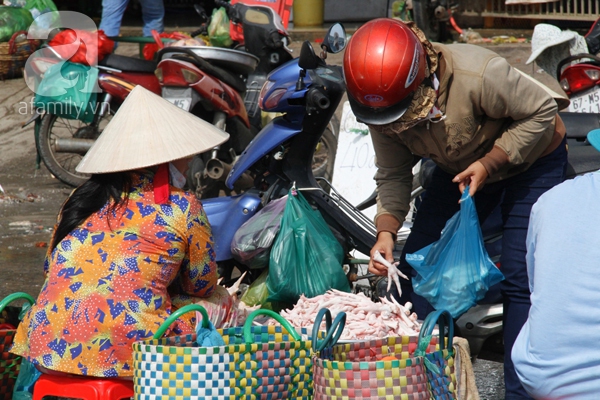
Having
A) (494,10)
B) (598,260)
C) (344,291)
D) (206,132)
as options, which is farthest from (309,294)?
(494,10)

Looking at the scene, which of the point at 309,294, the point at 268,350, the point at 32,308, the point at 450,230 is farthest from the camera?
the point at 309,294

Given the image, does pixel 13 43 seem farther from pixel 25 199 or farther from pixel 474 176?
pixel 474 176

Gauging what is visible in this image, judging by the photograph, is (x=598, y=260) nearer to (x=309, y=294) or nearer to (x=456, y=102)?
(x=456, y=102)

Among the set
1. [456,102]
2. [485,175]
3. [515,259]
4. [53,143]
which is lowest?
[53,143]

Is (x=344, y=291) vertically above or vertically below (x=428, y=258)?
below

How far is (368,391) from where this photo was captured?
2.15 m

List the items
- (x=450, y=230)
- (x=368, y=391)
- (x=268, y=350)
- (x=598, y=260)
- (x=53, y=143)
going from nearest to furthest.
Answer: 1. (x=598, y=260)
2. (x=368, y=391)
3. (x=268, y=350)
4. (x=450, y=230)
5. (x=53, y=143)

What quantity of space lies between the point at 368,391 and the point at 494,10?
27.2 ft

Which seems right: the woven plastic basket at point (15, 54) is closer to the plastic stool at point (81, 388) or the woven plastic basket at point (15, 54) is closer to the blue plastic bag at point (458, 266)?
the plastic stool at point (81, 388)

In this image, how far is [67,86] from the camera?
19.1ft

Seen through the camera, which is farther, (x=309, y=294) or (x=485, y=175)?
(x=309, y=294)

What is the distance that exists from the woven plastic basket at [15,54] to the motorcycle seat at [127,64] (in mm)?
2421

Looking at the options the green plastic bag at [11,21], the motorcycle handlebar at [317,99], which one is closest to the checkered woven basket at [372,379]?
the motorcycle handlebar at [317,99]

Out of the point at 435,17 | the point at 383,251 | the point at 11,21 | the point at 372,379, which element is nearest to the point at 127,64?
the point at 11,21
